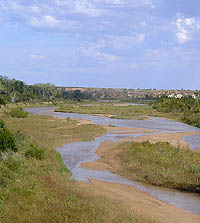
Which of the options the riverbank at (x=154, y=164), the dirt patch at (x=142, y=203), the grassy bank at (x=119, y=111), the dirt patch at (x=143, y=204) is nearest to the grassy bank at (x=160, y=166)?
the riverbank at (x=154, y=164)

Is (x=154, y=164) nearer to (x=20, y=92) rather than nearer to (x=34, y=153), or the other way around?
(x=34, y=153)

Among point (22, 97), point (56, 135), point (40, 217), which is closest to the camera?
point (40, 217)

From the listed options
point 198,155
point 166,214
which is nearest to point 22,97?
point 198,155

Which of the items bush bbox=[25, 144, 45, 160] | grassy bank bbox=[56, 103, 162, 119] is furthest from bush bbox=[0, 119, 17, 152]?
grassy bank bbox=[56, 103, 162, 119]

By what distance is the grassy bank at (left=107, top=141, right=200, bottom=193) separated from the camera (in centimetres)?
1705

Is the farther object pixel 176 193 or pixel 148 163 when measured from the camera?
pixel 148 163

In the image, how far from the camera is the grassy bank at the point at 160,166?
17047mm

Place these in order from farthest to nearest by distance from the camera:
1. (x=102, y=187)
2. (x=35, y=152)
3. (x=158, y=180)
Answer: (x=35, y=152), (x=158, y=180), (x=102, y=187)

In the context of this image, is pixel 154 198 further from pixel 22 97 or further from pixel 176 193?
pixel 22 97

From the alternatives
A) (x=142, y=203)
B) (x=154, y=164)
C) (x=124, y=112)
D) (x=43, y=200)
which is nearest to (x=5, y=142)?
(x=43, y=200)

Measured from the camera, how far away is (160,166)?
19516mm

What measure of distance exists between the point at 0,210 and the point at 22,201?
1.16m

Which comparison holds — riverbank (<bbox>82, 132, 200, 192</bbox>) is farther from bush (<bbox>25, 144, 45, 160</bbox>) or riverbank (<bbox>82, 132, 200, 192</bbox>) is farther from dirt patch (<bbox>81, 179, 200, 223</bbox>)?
bush (<bbox>25, 144, 45, 160</bbox>)

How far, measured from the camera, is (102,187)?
16.5m
